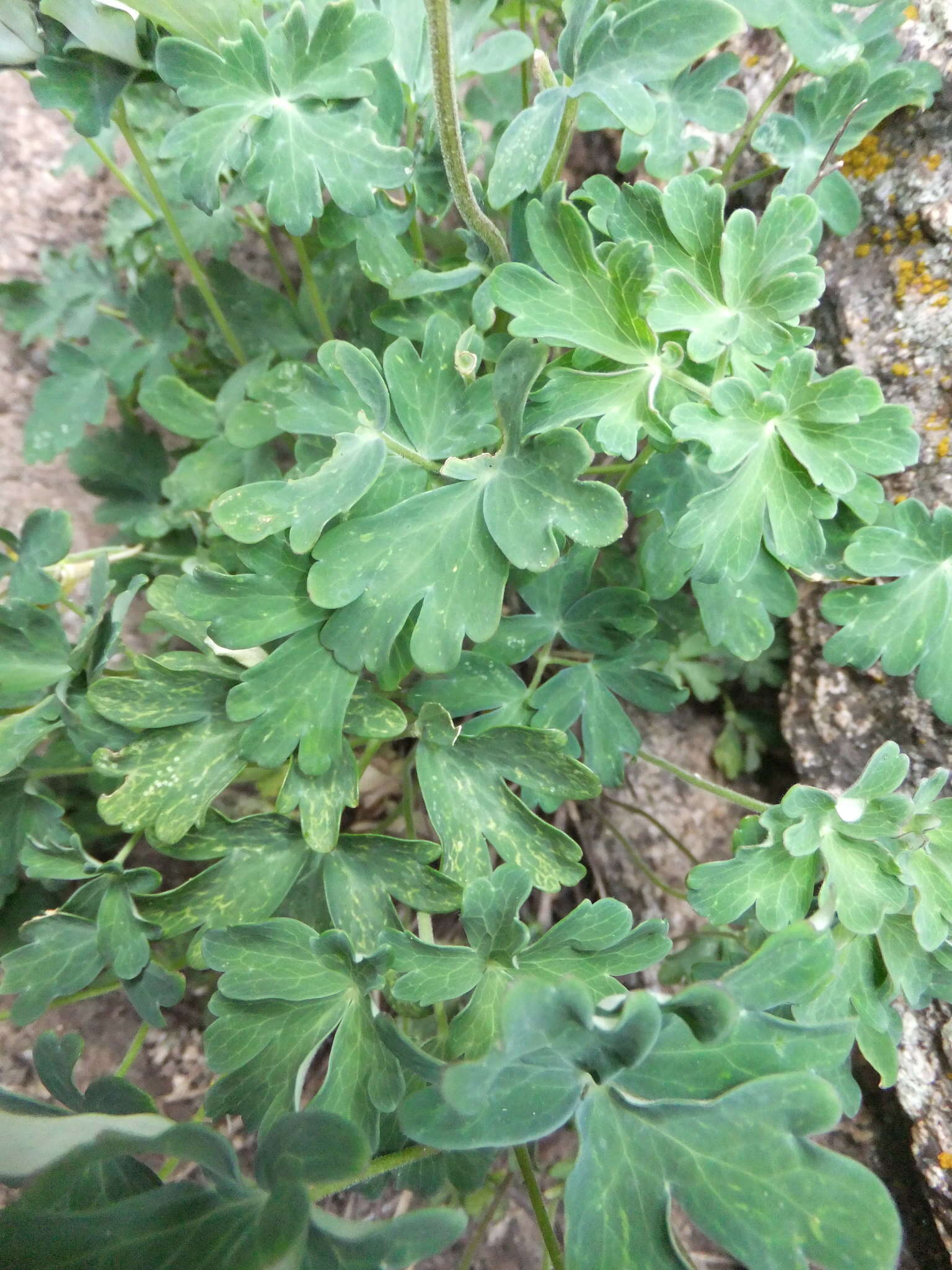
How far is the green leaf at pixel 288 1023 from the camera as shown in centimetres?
91

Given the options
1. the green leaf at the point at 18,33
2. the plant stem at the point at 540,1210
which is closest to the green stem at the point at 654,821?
the plant stem at the point at 540,1210

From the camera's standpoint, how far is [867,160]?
1.28 metres

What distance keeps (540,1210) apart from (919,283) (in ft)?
4.85

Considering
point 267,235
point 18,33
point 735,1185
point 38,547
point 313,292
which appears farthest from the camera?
point 267,235

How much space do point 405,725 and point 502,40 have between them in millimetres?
1019

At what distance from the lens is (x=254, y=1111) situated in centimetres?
95

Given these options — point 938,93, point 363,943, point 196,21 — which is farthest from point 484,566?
point 938,93

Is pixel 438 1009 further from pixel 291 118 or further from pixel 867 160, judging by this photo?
pixel 867 160

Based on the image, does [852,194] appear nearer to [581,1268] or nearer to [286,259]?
[286,259]

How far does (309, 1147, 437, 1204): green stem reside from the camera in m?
0.83

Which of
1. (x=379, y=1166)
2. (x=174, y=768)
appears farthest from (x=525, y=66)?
(x=379, y=1166)

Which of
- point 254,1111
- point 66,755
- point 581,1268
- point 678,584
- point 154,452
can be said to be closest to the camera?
point 581,1268

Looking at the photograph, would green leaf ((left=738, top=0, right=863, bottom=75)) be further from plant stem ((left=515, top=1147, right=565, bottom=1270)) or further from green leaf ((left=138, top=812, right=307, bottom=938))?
Answer: plant stem ((left=515, top=1147, right=565, bottom=1270))

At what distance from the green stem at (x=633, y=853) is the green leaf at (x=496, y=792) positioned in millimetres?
477
